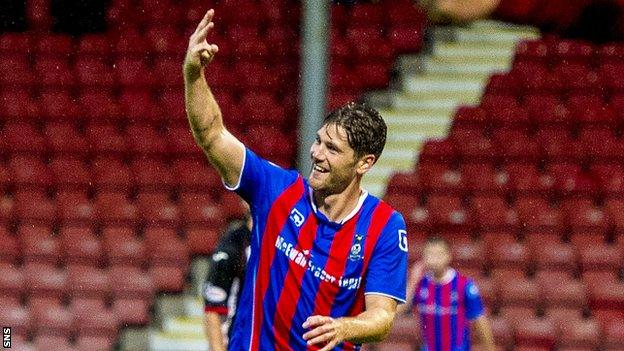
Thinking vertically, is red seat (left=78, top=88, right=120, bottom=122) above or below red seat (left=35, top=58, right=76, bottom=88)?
below

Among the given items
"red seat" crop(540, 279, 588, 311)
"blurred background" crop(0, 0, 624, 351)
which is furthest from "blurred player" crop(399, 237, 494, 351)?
"red seat" crop(540, 279, 588, 311)

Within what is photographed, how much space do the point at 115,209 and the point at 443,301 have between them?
3006 mm

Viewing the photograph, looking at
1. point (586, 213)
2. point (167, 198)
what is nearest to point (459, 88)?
point (586, 213)

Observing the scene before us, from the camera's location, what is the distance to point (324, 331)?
10.8 ft

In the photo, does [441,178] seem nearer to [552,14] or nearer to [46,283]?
[46,283]

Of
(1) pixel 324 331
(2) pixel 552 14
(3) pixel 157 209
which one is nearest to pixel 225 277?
(1) pixel 324 331

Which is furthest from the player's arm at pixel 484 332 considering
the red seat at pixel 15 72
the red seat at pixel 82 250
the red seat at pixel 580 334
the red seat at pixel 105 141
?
the red seat at pixel 15 72

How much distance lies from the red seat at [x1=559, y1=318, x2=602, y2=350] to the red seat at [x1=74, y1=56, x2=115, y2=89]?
434 centimetres

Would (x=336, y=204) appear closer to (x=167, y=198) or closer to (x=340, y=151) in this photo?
(x=340, y=151)

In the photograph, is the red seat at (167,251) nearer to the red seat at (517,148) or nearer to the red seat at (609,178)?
the red seat at (517,148)

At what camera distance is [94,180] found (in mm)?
9383

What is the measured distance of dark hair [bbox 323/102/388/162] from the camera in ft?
12.1

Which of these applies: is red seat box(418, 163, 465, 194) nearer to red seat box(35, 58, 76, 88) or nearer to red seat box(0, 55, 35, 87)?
red seat box(35, 58, 76, 88)

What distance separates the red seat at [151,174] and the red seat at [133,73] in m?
0.86
